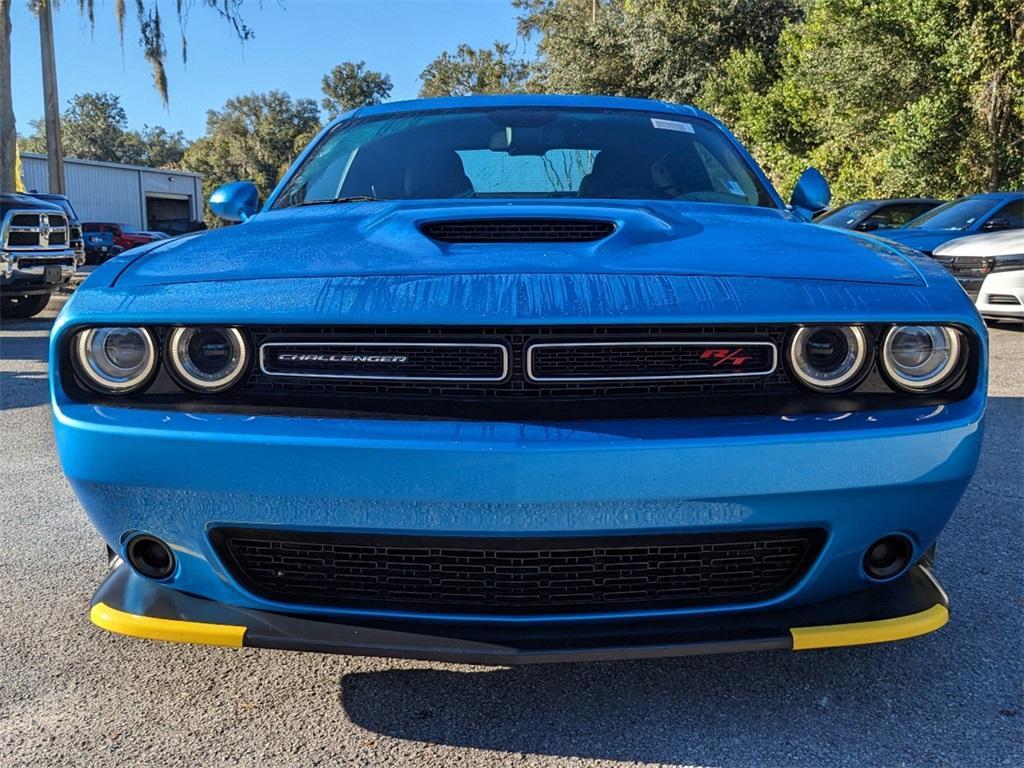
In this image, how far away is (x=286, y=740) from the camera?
195cm

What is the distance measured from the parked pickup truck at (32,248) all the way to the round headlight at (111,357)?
921cm

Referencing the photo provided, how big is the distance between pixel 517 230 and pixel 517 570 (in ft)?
2.60

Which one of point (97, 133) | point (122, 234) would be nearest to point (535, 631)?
point (122, 234)

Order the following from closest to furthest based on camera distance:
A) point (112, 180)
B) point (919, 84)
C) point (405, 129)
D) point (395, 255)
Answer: point (395, 255) < point (405, 129) < point (919, 84) < point (112, 180)

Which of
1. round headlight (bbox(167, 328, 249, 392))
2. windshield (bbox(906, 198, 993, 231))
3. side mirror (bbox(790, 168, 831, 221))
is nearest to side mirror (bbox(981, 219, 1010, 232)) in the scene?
windshield (bbox(906, 198, 993, 231))

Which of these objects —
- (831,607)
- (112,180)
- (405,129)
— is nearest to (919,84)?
(405,129)

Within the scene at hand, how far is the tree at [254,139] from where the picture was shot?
70.9 m

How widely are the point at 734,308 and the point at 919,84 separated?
18.1 m

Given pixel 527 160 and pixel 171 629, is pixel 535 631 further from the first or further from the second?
pixel 527 160

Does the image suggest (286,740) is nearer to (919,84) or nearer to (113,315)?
(113,315)

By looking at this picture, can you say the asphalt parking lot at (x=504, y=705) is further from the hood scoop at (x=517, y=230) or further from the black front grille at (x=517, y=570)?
the hood scoop at (x=517, y=230)

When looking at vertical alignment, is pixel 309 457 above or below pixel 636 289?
below

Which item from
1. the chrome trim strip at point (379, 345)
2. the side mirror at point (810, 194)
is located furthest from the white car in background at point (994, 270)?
the chrome trim strip at point (379, 345)

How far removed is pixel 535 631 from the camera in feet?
5.84
